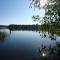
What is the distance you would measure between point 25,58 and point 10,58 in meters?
2.10

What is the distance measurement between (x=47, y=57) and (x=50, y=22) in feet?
31.0

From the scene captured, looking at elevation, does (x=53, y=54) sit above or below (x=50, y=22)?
below

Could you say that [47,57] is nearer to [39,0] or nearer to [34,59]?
[34,59]

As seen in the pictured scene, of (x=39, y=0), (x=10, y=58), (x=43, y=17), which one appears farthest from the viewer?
(x=10, y=58)

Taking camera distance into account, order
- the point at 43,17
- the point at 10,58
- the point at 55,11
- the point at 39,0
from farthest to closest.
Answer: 1. the point at 10,58
2. the point at 43,17
3. the point at 55,11
4. the point at 39,0

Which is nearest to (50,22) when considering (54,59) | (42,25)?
(42,25)

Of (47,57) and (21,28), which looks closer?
(47,57)

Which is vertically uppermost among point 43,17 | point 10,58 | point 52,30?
point 43,17

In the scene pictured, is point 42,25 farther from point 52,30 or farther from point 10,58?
point 10,58

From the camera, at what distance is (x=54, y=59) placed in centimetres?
2109

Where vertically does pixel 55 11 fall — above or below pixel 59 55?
above

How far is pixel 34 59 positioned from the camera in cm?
2288

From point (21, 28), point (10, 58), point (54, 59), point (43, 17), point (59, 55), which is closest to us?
point (43, 17)

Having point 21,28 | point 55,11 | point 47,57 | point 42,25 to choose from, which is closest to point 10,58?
point 47,57
